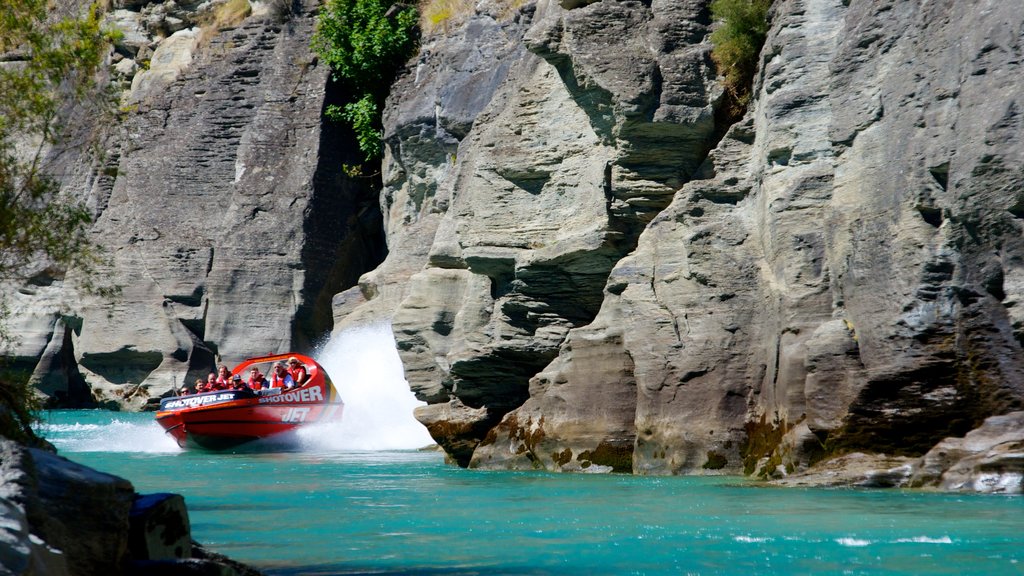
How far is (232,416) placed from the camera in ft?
80.4

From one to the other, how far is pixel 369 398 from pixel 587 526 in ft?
61.5

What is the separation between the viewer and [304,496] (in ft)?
46.0

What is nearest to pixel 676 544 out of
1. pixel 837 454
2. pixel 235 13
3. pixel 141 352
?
pixel 837 454

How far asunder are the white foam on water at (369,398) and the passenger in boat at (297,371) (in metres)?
1.12

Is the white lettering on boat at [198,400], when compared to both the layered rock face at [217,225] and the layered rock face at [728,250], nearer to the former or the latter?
the layered rock face at [728,250]

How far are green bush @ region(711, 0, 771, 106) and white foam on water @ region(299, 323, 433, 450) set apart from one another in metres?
11.8

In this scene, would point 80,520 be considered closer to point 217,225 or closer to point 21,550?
point 21,550

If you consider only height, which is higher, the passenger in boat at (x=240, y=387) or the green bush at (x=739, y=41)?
the green bush at (x=739, y=41)

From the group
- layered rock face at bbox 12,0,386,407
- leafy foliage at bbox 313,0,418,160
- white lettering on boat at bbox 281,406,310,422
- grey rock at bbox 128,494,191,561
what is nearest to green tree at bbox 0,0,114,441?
grey rock at bbox 128,494,191,561

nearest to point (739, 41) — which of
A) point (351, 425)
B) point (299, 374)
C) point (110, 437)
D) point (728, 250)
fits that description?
point (728, 250)

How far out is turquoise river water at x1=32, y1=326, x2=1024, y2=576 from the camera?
326 inches

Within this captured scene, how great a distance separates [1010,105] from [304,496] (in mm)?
9334

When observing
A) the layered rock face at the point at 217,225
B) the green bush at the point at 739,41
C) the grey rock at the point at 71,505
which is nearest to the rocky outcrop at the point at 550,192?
the green bush at the point at 739,41

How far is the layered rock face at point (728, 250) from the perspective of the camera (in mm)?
12406
